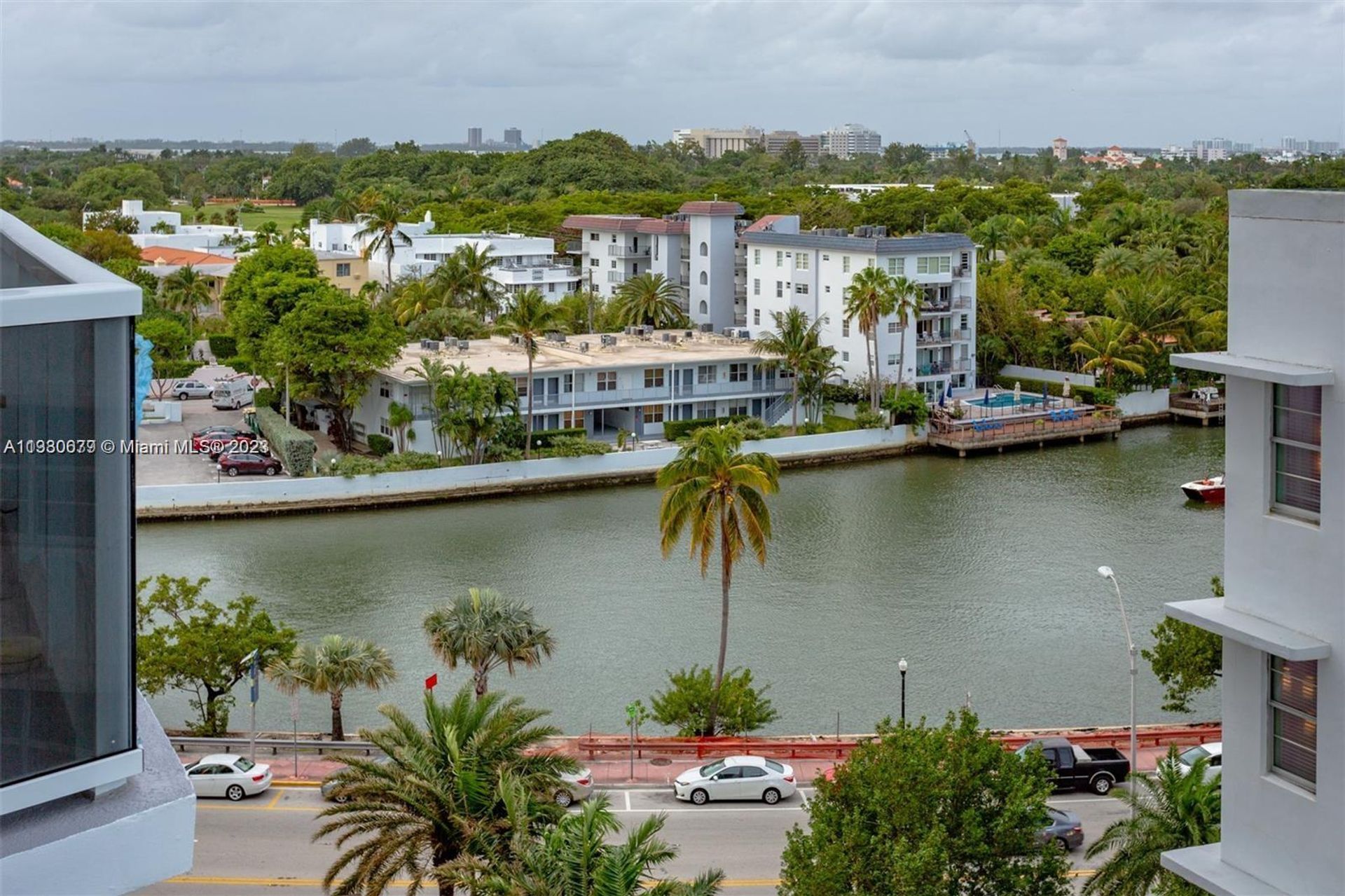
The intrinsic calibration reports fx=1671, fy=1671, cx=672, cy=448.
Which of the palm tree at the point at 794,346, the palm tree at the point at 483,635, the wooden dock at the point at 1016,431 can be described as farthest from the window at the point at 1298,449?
the wooden dock at the point at 1016,431

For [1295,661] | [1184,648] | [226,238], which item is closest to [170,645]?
[1184,648]

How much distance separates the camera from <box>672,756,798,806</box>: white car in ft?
75.1

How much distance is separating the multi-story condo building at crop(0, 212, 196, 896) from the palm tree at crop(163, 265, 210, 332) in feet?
225

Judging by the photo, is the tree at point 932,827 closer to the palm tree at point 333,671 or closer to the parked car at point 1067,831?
the parked car at point 1067,831

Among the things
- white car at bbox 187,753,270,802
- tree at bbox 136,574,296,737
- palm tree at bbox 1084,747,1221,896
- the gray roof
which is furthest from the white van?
palm tree at bbox 1084,747,1221,896

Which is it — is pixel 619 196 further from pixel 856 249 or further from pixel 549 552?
pixel 549 552

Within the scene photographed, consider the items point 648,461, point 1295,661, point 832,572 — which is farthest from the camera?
point 648,461

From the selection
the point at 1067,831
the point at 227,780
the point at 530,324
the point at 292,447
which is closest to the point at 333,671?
the point at 227,780

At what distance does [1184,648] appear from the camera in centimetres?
2619

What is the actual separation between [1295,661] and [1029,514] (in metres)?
38.5

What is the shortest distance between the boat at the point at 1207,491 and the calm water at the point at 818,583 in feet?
2.34

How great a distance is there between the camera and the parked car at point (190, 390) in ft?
199

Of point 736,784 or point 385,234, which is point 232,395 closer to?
point 385,234

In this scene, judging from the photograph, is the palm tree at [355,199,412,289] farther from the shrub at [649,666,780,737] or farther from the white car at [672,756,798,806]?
the white car at [672,756,798,806]
